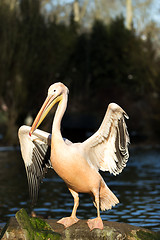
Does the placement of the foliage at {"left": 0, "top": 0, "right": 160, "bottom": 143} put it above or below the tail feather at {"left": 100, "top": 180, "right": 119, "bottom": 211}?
above

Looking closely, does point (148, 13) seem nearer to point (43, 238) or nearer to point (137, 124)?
point (137, 124)

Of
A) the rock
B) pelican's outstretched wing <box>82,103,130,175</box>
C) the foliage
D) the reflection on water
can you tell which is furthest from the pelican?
the foliage

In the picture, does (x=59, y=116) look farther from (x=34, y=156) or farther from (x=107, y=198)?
(x=107, y=198)

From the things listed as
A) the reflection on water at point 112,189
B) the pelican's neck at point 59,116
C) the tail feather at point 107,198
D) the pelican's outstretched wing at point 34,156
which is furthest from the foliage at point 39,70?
the pelican's neck at point 59,116

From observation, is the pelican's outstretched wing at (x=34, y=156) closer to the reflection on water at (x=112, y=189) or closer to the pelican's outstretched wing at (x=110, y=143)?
the pelican's outstretched wing at (x=110, y=143)

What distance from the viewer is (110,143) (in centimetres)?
660

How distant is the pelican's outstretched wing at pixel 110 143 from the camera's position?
6.34 metres

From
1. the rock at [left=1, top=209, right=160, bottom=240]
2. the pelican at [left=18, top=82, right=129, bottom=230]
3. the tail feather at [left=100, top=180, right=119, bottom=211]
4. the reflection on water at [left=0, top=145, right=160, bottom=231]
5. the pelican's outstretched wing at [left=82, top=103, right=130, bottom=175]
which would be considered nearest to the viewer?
the rock at [left=1, top=209, right=160, bottom=240]

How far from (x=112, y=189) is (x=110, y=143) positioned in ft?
22.6

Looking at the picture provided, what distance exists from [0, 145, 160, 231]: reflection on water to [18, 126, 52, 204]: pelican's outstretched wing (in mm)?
2081

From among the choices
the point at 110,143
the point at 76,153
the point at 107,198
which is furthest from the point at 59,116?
the point at 107,198

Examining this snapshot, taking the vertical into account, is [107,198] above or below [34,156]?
below

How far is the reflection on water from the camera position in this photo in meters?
9.56

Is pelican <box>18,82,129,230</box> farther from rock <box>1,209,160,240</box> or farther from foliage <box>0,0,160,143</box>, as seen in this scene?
foliage <box>0,0,160,143</box>
